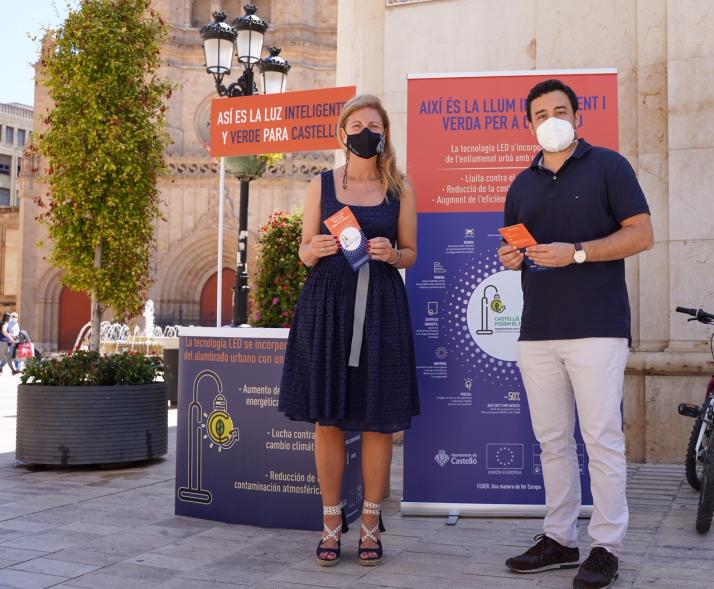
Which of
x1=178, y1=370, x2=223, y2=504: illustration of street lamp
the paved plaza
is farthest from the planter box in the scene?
x1=178, y1=370, x2=223, y2=504: illustration of street lamp

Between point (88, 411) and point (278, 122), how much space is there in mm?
2691

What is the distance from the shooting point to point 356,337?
141 inches

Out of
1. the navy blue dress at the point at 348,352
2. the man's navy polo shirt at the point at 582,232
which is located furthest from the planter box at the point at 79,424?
the man's navy polo shirt at the point at 582,232

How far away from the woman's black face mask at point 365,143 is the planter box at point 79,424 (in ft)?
11.6

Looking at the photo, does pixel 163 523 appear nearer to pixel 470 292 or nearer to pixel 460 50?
pixel 470 292

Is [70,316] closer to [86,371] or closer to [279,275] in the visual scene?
[279,275]

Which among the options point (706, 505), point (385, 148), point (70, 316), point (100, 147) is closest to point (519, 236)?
point (385, 148)

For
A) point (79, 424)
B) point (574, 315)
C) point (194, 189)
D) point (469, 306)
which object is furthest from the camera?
point (194, 189)

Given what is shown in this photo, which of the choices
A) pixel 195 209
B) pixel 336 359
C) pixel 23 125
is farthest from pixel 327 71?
pixel 23 125

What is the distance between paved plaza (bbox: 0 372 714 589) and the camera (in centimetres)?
339

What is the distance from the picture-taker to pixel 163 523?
4516mm

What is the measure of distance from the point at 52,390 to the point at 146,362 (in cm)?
80

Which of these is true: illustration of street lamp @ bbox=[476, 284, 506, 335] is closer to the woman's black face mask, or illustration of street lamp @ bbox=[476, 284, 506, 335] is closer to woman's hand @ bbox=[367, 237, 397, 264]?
woman's hand @ bbox=[367, 237, 397, 264]

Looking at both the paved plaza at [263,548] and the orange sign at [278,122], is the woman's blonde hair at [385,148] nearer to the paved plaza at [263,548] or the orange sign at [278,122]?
the orange sign at [278,122]
